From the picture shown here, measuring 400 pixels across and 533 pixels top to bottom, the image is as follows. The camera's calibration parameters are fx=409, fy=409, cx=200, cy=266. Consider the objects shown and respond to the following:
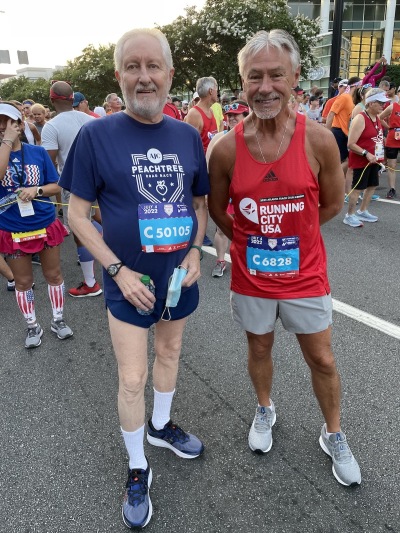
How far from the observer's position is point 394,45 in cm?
4166

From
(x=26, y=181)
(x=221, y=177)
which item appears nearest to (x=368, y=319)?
(x=221, y=177)

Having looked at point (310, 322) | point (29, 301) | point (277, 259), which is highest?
point (277, 259)

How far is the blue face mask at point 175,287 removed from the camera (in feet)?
5.84

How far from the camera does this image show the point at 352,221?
6172mm

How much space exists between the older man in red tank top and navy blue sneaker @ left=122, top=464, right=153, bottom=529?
2.00ft

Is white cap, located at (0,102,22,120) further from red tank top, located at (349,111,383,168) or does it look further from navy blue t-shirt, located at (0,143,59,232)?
red tank top, located at (349,111,383,168)

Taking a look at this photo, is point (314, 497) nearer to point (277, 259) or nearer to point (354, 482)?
point (354, 482)

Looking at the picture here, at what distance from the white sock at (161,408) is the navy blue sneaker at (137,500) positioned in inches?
12.6

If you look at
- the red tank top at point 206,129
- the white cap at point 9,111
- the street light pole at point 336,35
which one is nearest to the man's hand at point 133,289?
the white cap at point 9,111

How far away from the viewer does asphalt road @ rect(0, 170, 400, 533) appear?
6.05ft

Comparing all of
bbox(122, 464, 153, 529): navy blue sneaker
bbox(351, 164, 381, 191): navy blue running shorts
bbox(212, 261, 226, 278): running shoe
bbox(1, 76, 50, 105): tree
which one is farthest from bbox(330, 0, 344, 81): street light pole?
bbox(1, 76, 50, 105): tree

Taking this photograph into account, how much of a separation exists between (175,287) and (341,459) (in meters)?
1.20

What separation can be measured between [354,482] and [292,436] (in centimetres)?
41

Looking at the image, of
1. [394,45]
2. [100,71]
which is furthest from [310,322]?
[394,45]
